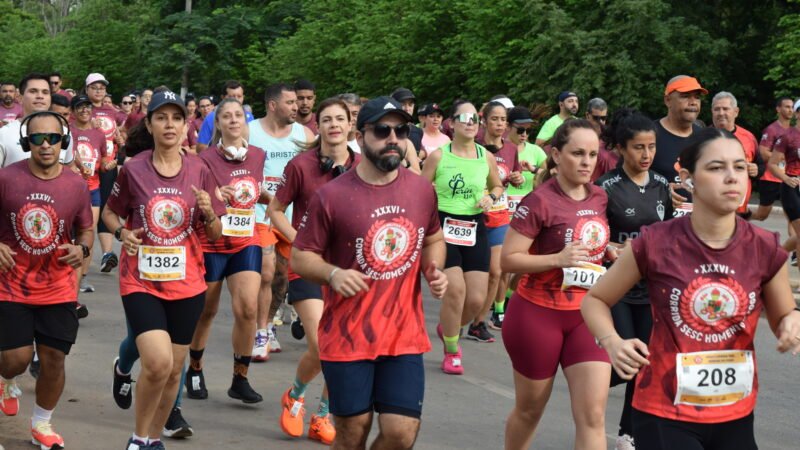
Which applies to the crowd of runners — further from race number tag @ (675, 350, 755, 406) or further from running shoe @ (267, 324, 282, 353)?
running shoe @ (267, 324, 282, 353)

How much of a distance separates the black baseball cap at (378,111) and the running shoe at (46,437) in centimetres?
286

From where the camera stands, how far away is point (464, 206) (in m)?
9.92

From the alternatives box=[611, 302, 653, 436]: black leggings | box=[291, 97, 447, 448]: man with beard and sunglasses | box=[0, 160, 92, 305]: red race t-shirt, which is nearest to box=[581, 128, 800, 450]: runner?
box=[291, 97, 447, 448]: man with beard and sunglasses

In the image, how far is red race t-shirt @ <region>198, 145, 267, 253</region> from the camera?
8297 mm

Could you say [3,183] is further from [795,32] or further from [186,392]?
[795,32]

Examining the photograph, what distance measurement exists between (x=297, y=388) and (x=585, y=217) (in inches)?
86.1

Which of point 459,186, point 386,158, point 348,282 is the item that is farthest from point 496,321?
point 348,282

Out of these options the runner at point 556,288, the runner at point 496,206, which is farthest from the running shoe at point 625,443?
the runner at point 496,206

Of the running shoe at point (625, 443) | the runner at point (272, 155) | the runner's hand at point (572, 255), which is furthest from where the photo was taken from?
the runner at point (272, 155)

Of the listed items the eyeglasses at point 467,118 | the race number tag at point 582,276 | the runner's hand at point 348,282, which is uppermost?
the eyeglasses at point 467,118

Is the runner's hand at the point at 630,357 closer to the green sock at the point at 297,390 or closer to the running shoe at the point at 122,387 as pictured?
the green sock at the point at 297,390

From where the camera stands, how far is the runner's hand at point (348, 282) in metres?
5.08

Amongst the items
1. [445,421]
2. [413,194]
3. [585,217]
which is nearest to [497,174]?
[445,421]

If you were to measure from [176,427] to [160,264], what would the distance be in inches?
50.5
